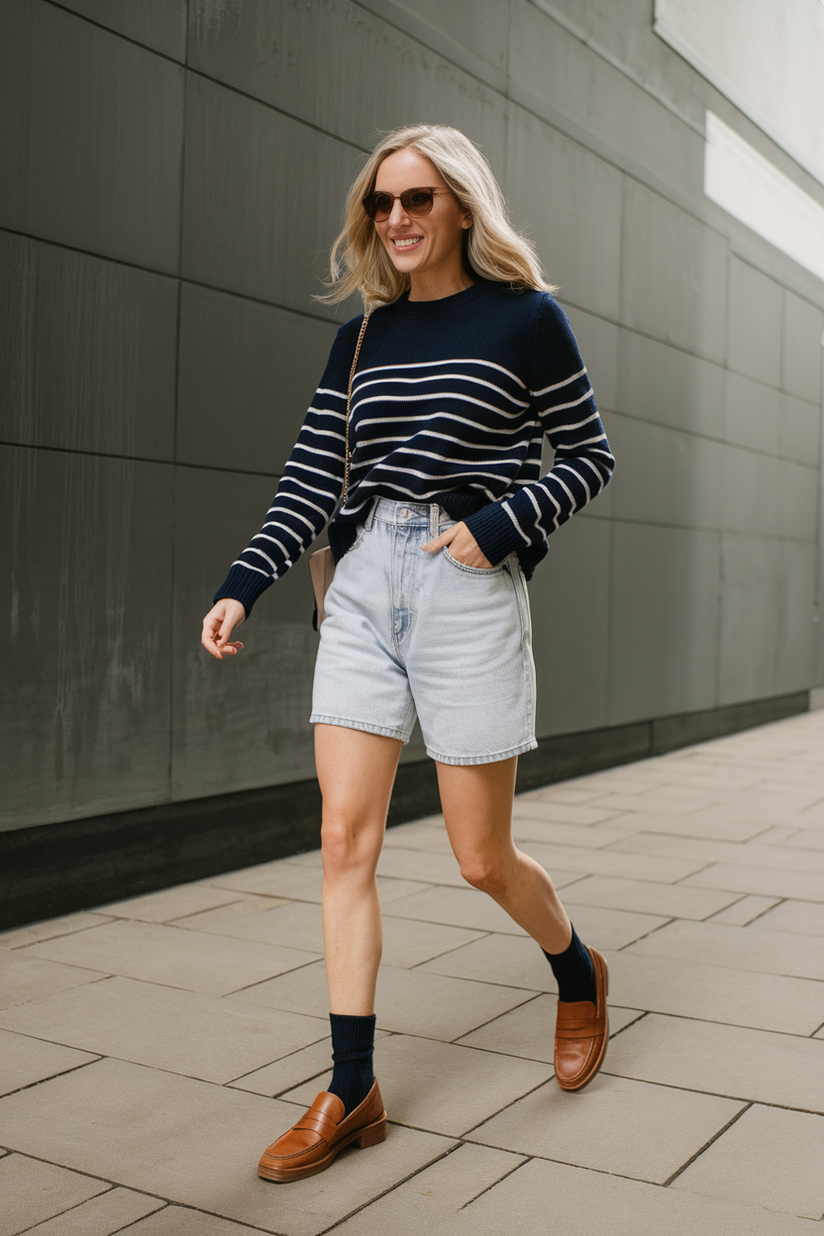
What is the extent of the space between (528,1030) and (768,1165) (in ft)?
2.98

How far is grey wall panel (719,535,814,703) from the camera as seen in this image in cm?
1008

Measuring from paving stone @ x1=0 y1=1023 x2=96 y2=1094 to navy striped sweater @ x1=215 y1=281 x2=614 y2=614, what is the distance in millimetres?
1256

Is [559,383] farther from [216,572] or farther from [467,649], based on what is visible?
[216,572]

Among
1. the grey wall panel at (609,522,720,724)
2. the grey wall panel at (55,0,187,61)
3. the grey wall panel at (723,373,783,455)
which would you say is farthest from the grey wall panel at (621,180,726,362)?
the grey wall panel at (55,0,187,61)

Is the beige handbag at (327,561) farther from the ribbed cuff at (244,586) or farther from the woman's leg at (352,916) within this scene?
→ the woman's leg at (352,916)

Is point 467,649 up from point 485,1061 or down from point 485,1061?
up

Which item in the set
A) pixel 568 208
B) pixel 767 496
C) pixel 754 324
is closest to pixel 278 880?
pixel 568 208

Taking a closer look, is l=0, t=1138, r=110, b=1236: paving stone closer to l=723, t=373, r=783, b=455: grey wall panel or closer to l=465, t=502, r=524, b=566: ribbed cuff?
l=465, t=502, r=524, b=566: ribbed cuff

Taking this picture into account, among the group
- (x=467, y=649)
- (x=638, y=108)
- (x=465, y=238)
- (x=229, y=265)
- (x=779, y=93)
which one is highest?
(x=779, y=93)

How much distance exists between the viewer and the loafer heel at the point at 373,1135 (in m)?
2.55

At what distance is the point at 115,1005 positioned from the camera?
3453 millimetres

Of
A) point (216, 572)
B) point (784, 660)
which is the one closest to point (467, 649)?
point (216, 572)

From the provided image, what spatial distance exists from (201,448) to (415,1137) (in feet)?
9.91

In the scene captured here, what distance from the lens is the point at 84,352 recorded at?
14.6 ft
